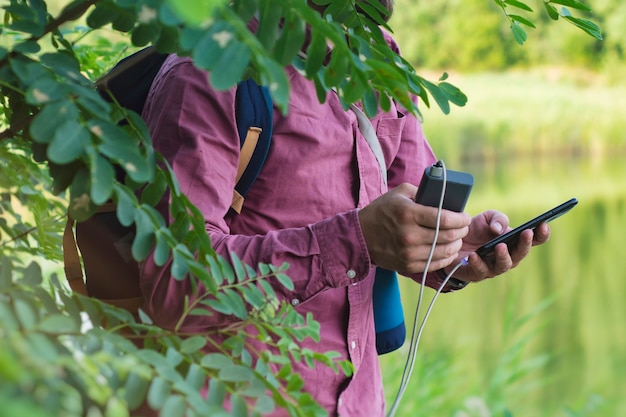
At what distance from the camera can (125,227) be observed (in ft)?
3.04

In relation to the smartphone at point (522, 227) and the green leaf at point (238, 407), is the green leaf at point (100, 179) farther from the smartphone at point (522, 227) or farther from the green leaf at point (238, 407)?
the smartphone at point (522, 227)

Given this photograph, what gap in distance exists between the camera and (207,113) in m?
0.93

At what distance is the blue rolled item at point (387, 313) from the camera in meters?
1.19

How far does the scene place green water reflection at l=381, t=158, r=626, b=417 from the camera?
3.08 m

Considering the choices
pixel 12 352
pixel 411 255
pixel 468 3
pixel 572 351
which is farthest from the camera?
pixel 468 3

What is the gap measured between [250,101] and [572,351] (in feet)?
16.6

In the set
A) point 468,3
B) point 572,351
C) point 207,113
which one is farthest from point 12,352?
point 468,3

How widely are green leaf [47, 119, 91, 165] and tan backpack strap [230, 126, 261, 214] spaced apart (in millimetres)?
388

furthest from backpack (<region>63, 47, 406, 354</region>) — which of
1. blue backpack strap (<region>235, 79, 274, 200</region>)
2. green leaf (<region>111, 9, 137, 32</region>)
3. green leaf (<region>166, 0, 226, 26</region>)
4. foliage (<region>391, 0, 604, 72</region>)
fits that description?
foliage (<region>391, 0, 604, 72</region>)

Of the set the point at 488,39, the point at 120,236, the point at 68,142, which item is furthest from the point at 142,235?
the point at 488,39

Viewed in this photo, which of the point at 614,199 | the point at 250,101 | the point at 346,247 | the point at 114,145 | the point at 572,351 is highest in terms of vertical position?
the point at 114,145

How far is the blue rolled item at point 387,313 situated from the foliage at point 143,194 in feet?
1.23

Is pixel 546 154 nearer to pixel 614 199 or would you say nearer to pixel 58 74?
pixel 614 199

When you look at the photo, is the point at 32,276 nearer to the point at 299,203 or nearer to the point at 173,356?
the point at 173,356
